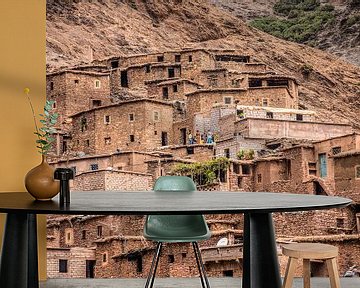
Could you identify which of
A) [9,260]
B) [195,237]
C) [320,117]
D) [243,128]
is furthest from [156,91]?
[9,260]

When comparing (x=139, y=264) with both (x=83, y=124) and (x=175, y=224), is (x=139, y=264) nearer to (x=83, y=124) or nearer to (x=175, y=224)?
(x=83, y=124)

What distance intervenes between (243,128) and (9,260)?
10.9 ft

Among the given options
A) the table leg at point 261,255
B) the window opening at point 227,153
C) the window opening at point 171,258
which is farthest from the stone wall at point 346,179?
the table leg at point 261,255

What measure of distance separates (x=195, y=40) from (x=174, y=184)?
2.45 meters

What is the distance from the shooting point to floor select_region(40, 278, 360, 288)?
417 centimetres

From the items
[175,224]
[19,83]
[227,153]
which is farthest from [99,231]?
[175,224]

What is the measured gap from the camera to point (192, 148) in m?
5.35

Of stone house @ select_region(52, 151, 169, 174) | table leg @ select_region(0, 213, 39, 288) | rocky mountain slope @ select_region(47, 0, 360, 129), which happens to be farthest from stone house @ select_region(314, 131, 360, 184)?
table leg @ select_region(0, 213, 39, 288)

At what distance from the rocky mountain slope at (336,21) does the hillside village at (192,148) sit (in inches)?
18.9

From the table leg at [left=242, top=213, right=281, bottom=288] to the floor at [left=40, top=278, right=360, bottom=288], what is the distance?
74.5 inches

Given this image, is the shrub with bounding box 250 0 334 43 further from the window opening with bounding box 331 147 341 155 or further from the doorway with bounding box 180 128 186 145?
the doorway with bounding box 180 128 186 145

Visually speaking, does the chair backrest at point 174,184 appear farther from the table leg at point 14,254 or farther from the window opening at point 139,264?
the window opening at point 139,264

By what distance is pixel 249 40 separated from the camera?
223 inches

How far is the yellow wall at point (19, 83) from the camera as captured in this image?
3.99 metres
